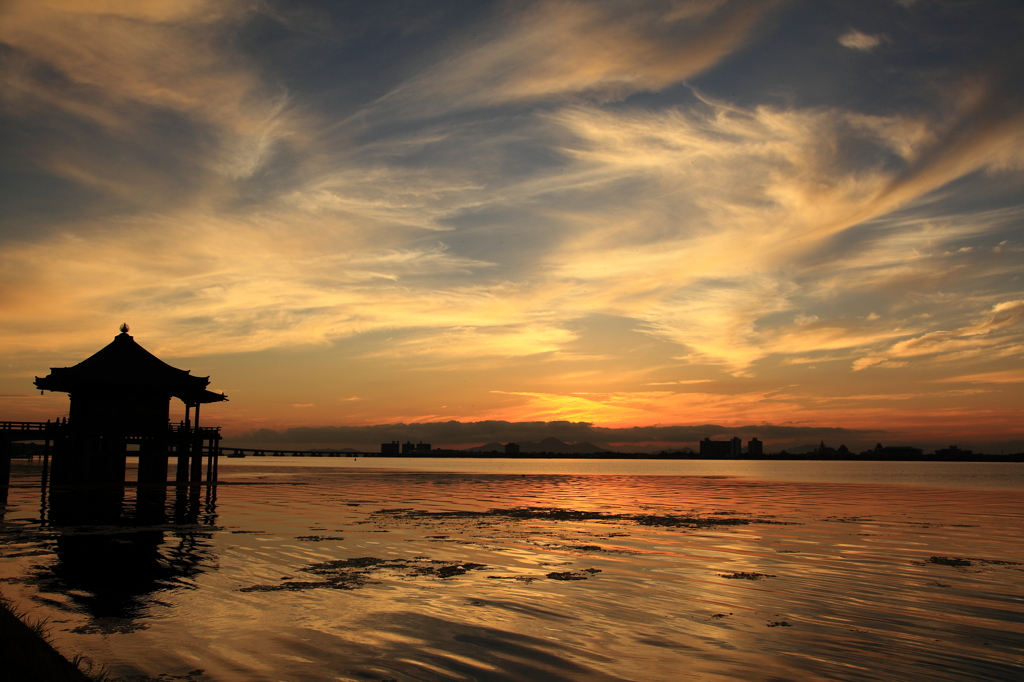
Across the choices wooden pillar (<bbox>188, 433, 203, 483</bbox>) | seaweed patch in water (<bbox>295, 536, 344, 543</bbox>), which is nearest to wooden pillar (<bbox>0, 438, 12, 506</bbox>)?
wooden pillar (<bbox>188, 433, 203, 483</bbox>)

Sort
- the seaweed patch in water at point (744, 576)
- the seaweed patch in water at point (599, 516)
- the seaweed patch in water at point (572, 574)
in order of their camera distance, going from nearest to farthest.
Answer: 1. the seaweed patch in water at point (572, 574)
2. the seaweed patch in water at point (744, 576)
3. the seaweed patch in water at point (599, 516)

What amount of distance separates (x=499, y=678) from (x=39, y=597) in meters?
10.6

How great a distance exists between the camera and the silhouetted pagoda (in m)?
50.0

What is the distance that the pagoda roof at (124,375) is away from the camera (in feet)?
161

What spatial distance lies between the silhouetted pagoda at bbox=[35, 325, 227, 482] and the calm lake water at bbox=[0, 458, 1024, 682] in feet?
84.3

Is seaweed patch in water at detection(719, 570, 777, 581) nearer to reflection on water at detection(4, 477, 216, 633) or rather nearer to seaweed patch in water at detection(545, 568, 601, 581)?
seaweed patch in water at detection(545, 568, 601, 581)

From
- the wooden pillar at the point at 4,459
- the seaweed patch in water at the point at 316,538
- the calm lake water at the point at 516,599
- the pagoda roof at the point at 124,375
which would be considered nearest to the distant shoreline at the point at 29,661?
the calm lake water at the point at 516,599

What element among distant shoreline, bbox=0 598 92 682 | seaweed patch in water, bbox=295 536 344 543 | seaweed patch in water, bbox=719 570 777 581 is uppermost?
distant shoreline, bbox=0 598 92 682

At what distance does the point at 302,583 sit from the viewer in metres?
15.9

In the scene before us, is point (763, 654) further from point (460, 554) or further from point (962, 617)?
point (460, 554)

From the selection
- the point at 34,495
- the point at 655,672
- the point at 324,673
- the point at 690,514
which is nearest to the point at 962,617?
the point at 655,672

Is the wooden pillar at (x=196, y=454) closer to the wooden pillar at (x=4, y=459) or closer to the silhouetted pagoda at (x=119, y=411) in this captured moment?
the silhouetted pagoda at (x=119, y=411)

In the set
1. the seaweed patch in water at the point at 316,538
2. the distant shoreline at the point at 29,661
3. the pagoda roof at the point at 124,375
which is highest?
the pagoda roof at the point at 124,375

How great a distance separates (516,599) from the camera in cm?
1458
